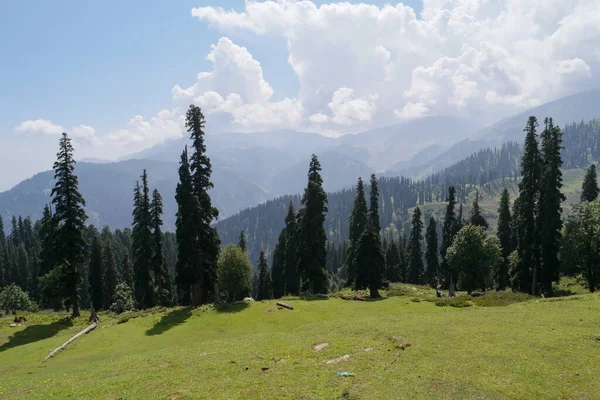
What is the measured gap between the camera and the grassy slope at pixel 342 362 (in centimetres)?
1608

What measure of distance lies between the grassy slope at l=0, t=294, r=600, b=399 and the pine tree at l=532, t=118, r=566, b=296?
59.0 feet

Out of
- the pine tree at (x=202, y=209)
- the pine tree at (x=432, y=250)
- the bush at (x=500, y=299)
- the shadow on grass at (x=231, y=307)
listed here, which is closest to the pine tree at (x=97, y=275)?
the pine tree at (x=202, y=209)

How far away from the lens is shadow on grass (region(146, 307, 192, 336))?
3725 cm

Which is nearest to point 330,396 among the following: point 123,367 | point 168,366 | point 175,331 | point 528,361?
point 528,361

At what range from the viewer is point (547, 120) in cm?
5309

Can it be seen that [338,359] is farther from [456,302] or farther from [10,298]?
[10,298]

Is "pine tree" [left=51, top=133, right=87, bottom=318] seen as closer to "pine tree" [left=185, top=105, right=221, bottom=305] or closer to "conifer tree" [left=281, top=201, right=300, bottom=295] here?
"pine tree" [left=185, top=105, right=221, bottom=305]

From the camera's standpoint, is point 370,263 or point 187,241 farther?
point 370,263

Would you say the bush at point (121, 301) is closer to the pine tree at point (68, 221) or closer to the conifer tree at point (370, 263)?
the pine tree at point (68, 221)

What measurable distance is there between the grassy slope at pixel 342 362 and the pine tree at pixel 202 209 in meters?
11.6

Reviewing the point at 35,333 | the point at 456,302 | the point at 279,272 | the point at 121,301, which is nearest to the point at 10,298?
the point at 121,301

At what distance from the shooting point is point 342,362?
66.9 ft

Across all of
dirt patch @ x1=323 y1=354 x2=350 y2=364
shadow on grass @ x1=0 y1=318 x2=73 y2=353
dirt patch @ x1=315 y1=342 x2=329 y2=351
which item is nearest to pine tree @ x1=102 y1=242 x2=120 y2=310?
shadow on grass @ x1=0 y1=318 x2=73 y2=353

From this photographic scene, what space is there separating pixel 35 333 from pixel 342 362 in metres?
38.1
